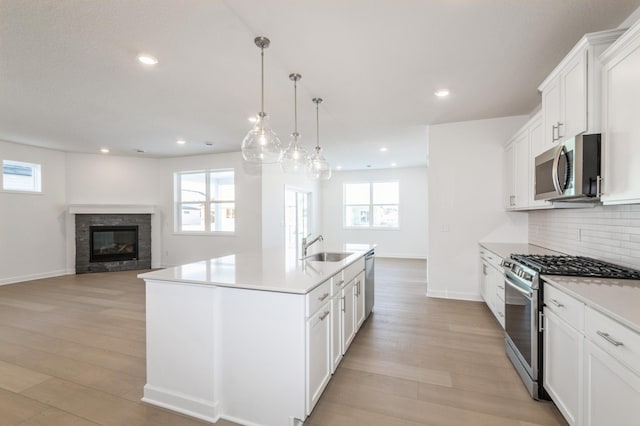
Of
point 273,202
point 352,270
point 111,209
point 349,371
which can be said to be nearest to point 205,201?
point 273,202

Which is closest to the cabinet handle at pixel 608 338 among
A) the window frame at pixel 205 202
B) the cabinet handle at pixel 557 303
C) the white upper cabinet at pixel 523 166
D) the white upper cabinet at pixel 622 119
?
the cabinet handle at pixel 557 303

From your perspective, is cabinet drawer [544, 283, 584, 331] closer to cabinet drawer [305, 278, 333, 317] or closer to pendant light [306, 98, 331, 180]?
cabinet drawer [305, 278, 333, 317]

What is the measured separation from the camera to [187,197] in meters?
7.14

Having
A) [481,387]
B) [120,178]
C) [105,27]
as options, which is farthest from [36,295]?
[481,387]

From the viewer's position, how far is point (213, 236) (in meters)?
6.75

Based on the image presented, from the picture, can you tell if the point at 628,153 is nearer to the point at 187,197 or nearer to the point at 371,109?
the point at 371,109

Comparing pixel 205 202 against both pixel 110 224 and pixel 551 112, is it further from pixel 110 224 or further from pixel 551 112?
pixel 551 112

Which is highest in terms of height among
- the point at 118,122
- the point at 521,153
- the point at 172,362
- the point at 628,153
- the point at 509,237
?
the point at 118,122

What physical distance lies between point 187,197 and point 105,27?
5.35 metres

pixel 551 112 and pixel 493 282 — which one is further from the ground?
pixel 551 112

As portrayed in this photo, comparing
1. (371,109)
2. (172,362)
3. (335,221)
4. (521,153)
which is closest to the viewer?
(172,362)

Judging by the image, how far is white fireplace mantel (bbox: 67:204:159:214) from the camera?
645cm

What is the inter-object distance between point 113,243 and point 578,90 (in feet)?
28.0

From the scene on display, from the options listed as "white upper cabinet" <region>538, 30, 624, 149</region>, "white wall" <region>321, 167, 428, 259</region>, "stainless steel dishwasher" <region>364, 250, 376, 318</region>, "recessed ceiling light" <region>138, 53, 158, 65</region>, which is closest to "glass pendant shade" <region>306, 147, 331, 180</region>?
"stainless steel dishwasher" <region>364, 250, 376, 318</region>
